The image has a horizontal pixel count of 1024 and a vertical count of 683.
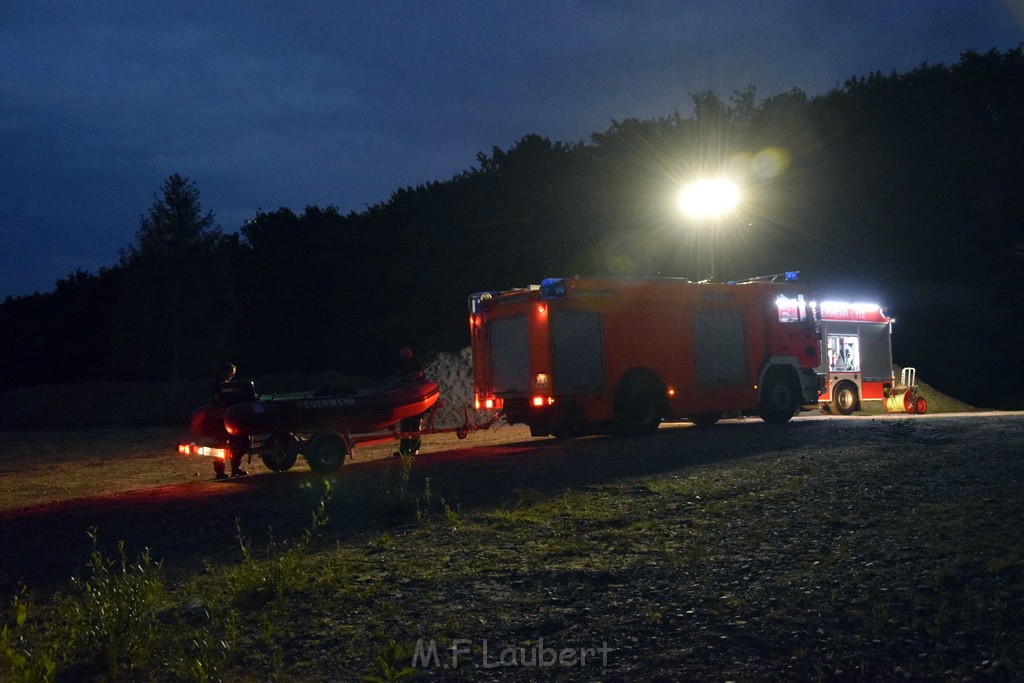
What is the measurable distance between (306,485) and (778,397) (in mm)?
10896

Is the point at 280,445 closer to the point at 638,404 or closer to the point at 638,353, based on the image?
the point at 638,404

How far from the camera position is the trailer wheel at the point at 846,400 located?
1163 inches

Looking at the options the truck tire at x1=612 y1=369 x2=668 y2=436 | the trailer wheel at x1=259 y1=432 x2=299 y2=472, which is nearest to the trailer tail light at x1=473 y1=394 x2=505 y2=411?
the truck tire at x1=612 y1=369 x2=668 y2=436

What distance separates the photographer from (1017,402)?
1431 inches

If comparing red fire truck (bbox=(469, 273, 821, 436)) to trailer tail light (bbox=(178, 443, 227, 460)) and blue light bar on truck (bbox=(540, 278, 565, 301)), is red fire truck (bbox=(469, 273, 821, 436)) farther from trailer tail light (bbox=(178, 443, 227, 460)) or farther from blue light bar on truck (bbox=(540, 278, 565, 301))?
trailer tail light (bbox=(178, 443, 227, 460))

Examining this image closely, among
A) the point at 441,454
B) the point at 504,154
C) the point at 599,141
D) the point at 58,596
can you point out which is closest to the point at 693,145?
the point at 599,141

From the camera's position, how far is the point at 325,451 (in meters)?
15.8

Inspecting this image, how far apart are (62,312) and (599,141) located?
30323 mm

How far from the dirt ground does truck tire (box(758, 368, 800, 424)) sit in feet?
6.07

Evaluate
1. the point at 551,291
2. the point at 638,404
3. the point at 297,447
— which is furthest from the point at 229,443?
the point at 638,404

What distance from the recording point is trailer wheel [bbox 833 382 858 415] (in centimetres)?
2955

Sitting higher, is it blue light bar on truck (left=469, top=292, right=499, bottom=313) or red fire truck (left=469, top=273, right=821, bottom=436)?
blue light bar on truck (left=469, top=292, right=499, bottom=313)

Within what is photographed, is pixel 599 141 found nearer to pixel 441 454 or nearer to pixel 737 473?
pixel 441 454

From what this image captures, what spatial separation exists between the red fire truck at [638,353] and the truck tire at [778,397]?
21mm
